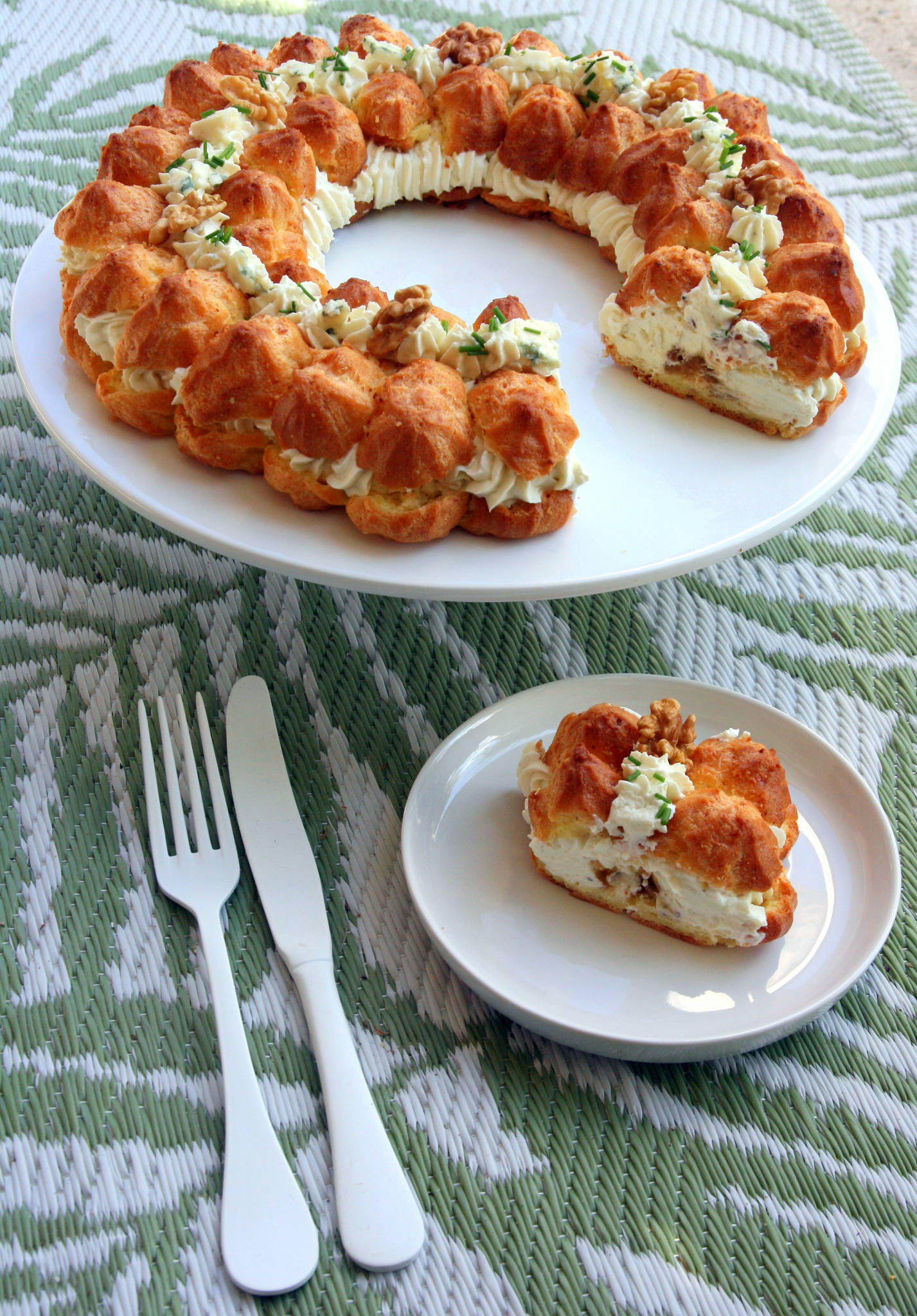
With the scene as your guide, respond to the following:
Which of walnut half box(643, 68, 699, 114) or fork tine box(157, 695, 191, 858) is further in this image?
walnut half box(643, 68, 699, 114)

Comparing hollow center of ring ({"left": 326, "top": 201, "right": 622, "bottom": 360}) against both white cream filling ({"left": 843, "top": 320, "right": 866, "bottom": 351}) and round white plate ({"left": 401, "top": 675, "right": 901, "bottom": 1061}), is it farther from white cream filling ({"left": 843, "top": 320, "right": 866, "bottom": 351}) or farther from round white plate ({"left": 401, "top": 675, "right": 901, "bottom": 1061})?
round white plate ({"left": 401, "top": 675, "right": 901, "bottom": 1061})

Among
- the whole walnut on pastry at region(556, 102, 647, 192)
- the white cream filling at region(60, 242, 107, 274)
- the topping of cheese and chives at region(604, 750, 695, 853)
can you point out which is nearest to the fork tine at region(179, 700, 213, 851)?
the topping of cheese and chives at region(604, 750, 695, 853)

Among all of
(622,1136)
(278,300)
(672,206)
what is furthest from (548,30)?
(622,1136)

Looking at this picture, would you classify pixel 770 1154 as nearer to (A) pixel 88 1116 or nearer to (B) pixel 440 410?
(A) pixel 88 1116

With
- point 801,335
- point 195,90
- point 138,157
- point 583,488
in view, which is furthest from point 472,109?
point 583,488

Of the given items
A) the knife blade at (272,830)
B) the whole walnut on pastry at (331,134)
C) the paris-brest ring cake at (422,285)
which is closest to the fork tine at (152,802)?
the knife blade at (272,830)

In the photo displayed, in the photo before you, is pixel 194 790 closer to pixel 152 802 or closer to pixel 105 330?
pixel 152 802
